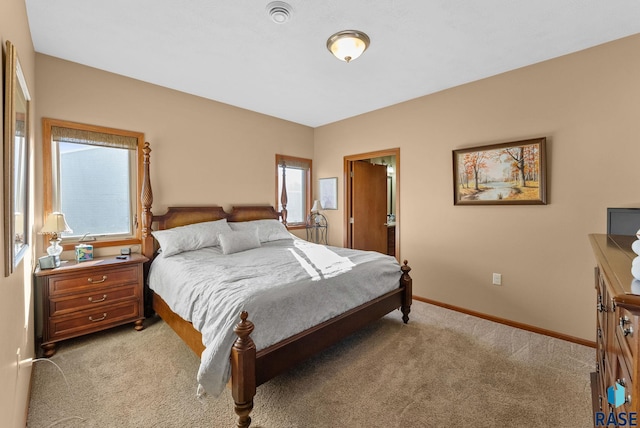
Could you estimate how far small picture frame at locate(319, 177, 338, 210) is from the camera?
473 centimetres

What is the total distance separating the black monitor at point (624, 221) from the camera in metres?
2.06

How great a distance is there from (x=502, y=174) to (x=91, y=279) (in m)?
4.09

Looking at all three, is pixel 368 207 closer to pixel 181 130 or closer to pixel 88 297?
pixel 181 130

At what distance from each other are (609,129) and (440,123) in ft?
4.85

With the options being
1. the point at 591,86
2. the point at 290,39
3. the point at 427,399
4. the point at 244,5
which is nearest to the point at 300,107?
the point at 290,39

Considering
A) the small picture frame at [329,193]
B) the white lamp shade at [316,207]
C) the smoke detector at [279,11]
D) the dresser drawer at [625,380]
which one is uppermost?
the smoke detector at [279,11]

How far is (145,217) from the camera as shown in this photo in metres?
3.16

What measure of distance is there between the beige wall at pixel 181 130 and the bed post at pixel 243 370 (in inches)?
93.4

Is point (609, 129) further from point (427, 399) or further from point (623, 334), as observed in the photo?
point (427, 399)

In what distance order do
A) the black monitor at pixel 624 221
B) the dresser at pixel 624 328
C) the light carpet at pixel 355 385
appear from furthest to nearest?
the black monitor at pixel 624 221 → the light carpet at pixel 355 385 → the dresser at pixel 624 328

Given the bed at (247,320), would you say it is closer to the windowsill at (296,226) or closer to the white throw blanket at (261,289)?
the white throw blanket at (261,289)

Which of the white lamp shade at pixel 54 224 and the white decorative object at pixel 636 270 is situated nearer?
the white decorative object at pixel 636 270

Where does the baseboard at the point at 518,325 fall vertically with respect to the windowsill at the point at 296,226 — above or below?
below

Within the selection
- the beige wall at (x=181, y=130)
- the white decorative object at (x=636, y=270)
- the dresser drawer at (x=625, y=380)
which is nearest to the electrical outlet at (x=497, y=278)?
the dresser drawer at (x=625, y=380)
